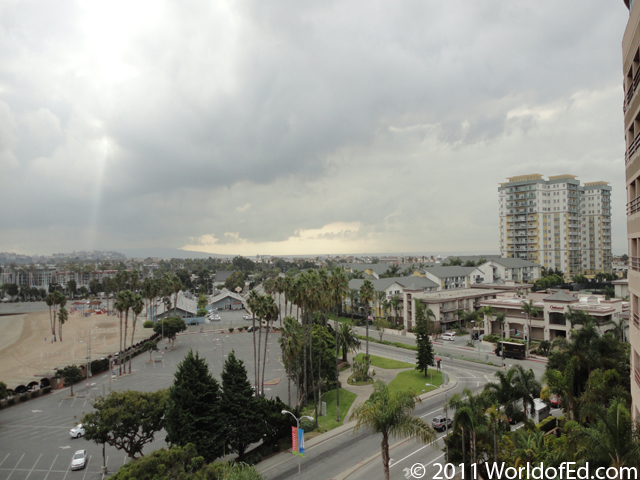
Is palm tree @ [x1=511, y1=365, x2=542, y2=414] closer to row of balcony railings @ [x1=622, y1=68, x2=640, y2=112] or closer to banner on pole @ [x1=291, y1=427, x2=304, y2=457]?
banner on pole @ [x1=291, y1=427, x2=304, y2=457]

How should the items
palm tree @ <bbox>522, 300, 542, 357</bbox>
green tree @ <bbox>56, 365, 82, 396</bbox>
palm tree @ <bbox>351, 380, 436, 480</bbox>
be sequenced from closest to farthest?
1. palm tree @ <bbox>351, 380, 436, 480</bbox>
2. green tree @ <bbox>56, 365, 82, 396</bbox>
3. palm tree @ <bbox>522, 300, 542, 357</bbox>

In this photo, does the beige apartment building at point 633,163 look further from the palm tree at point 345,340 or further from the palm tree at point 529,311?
the palm tree at point 529,311

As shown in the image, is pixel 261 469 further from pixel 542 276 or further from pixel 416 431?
pixel 542 276

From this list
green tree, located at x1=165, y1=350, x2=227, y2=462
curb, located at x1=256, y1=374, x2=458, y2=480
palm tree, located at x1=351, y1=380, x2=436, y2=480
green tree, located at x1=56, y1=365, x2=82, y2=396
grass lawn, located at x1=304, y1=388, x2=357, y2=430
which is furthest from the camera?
green tree, located at x1=56, y1=365, x2=82, y2=396

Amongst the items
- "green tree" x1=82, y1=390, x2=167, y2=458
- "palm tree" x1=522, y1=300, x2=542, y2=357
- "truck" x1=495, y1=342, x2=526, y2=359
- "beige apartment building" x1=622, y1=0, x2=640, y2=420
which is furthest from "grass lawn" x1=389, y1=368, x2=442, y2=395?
"beige apartment building" x1=622, y1=0, x2=640, y2=420

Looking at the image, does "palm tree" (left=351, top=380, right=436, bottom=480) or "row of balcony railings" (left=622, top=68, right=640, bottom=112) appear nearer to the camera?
"row of balcony railings" (left=622, top=68, right=640, bottom=112)

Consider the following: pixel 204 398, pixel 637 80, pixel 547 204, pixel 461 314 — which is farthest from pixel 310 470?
pixel 547 204
